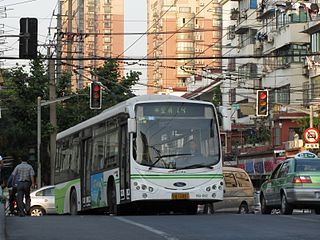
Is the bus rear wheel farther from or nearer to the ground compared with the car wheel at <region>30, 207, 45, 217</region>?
farther from the ground

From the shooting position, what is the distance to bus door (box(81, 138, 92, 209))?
27625 mm

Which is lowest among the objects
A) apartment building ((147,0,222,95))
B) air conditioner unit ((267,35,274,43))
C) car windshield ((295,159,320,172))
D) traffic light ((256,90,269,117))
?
car windshield ((295,159,320,172))

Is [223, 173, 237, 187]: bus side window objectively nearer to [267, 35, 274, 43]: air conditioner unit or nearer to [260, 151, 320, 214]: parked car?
[260, 151, 320, 214]: parked car

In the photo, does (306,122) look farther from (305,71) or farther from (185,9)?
(185,9)

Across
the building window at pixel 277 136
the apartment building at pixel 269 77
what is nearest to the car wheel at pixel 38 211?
the apartment building at pixel 269 77

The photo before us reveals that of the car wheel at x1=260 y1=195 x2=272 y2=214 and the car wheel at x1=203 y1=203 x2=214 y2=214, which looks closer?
the car wheel at x1=260 y1=195 x2=272 y2=214

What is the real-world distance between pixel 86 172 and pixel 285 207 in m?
6.33

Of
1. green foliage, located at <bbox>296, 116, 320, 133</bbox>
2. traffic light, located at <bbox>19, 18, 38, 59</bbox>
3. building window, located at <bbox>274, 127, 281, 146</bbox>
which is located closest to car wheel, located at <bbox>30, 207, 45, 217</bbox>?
traffic light, located at <bbox>19, 18, 38, 59</bbox>

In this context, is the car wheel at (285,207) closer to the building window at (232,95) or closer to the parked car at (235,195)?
the parked car at (235,195)

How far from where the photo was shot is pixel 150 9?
15975 cm

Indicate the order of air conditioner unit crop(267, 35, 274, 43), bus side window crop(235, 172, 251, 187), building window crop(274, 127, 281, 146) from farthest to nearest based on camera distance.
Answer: air conditioner unit crop(267, 35, 274, 43), building window crop(274, 127, 281, 146), bus side window crop(235, 172, 251, 187)

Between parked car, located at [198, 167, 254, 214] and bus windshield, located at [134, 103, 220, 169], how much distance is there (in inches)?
291

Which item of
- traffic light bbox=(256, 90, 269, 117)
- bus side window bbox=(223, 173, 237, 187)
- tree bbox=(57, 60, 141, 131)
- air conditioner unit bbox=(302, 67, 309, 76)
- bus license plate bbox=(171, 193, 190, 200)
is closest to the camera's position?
bus license plate bbox=(171, 193, 190, 200)

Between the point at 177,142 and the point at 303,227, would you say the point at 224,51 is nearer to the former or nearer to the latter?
the point at 177,142
